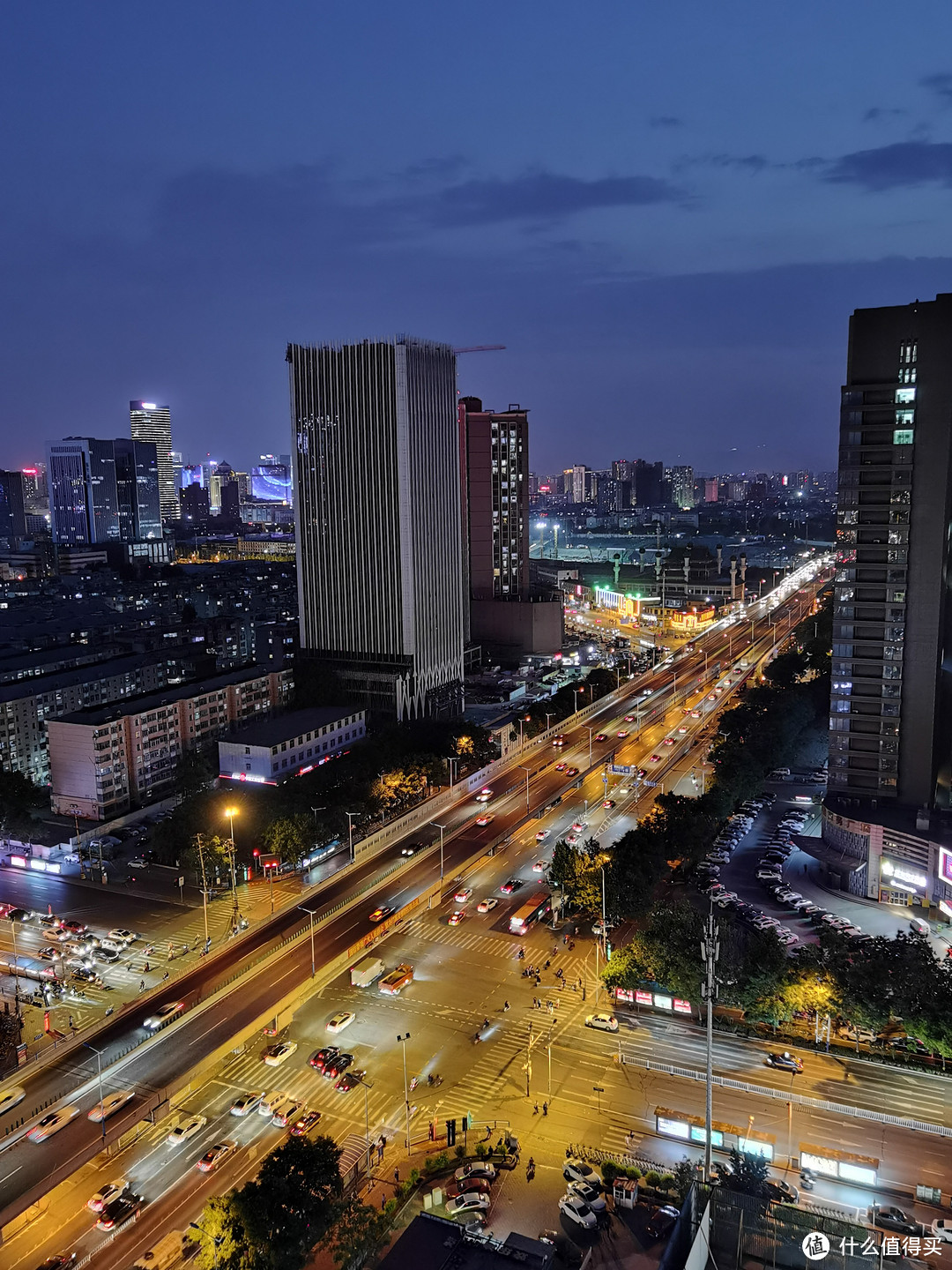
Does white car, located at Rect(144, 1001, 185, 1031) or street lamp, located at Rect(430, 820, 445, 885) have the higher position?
white car, located at Rect(144, 1001, 185, 1031)

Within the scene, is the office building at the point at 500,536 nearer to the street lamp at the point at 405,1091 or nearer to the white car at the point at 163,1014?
the street lamp at the point at 405,1091

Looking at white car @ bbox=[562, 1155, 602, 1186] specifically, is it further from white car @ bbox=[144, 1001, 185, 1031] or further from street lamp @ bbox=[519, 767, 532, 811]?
street lamp @ bbox=[519, 767, 532, 811]

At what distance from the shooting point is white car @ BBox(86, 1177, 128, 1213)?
2611 cm

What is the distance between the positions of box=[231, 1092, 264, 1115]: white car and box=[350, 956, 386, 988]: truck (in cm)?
757

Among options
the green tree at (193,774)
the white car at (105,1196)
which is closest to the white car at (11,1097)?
the white car at (105,1196)

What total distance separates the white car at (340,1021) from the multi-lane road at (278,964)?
7.18ft

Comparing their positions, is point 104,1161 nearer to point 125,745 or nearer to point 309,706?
point 125,745

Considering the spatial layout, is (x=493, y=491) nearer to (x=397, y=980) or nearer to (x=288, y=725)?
(x=288, y=725)

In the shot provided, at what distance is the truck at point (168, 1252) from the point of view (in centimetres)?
2430

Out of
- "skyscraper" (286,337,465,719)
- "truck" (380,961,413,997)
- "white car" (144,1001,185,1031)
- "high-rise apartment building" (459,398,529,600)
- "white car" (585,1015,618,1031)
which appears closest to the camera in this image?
"white car" (144,1001,185,1031)

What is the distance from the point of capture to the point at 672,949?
3534 cm

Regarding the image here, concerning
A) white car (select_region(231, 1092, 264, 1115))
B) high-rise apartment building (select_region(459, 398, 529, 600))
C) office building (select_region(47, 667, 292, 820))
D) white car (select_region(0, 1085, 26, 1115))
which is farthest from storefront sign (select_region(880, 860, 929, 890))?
high-rise apartment building (select_region(459, 398, 529, 600))

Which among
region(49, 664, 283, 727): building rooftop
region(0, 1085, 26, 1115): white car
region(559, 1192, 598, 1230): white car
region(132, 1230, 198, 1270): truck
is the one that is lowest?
region(132, 1230, 198, 1270): truck

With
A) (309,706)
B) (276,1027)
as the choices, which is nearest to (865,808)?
(276,1027)
